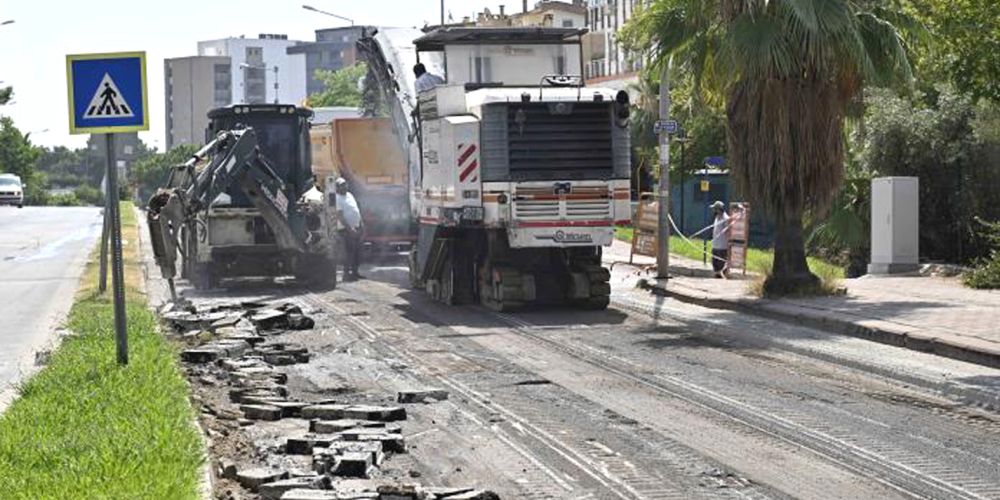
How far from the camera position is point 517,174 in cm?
2300

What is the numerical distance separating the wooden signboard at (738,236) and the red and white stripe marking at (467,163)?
24.3ft

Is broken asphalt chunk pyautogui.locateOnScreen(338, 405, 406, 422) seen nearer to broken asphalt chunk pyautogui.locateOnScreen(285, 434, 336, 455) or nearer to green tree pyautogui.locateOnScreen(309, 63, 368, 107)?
broken asphalt chunk pyautogui.locateOnScreen(285, 434, 336, 455)

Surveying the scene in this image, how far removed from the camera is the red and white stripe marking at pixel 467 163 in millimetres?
23047

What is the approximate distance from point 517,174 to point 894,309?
17.6 feet

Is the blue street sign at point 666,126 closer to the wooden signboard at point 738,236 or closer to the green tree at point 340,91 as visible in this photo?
the wooden signboard at point 738,236

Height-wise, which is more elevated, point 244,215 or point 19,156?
point 19,156

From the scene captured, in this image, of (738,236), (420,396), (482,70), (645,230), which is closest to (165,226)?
(482,70)

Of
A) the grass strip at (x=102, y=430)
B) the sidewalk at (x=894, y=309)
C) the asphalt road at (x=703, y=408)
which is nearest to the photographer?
the grass strip at (x=102, y=430)

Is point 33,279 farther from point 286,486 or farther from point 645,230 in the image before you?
point 286,486

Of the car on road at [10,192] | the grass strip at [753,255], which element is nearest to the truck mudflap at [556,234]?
the grass strip at [753,255]

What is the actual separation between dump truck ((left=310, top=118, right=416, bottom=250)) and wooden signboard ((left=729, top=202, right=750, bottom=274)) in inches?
318

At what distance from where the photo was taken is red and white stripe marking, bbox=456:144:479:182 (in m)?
23.0

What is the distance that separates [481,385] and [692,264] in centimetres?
1920

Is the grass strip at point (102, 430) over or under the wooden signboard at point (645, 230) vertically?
under
